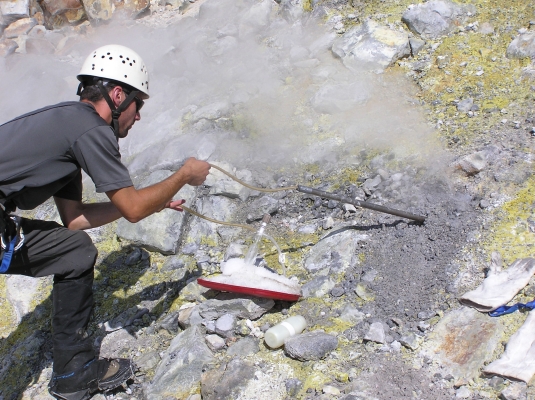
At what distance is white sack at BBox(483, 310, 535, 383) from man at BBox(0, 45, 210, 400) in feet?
6.02

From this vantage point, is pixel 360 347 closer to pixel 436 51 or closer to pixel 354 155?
pixel 354 155

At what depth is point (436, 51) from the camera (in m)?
4.73

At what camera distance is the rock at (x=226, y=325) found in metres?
3.08

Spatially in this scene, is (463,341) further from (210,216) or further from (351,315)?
(210,216)

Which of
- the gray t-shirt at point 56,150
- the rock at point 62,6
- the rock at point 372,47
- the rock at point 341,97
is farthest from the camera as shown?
the rock at point 62,6

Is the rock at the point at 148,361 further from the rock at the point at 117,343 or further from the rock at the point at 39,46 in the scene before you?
the rock at the point at 39,46

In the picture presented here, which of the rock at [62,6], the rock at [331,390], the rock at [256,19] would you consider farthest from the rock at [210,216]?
Result: the rock at [62,6]

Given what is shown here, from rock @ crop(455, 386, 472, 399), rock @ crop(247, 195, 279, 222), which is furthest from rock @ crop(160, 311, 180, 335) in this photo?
rock @ crop(455, 386, 472, 399)

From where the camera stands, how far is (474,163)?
3482 millimetres

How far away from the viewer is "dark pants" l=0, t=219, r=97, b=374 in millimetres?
2867

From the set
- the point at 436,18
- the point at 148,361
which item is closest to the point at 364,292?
the point at 148,361

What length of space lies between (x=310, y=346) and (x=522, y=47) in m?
3.23

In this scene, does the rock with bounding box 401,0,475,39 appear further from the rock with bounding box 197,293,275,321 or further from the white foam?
the rock with bounding box 197,293,275,321

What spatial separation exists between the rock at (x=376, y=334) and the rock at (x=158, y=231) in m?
1.72
